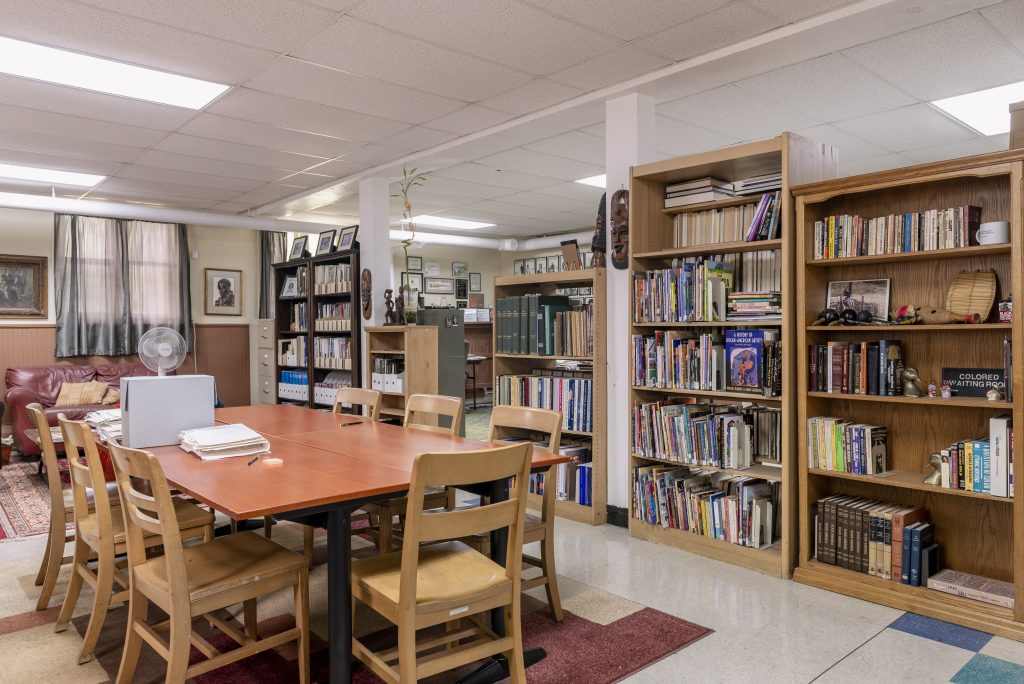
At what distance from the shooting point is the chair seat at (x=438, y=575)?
6.69 ft

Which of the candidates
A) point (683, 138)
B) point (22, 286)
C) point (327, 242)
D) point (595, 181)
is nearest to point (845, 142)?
point (683, 138)

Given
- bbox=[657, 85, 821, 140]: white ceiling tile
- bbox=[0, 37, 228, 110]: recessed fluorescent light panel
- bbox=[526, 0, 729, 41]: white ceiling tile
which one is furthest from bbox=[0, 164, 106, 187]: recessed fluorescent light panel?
bbox=[657, 85, 821, 140]: white ceiling tile

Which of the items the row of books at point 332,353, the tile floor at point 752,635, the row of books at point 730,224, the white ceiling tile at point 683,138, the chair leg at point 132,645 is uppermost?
the white ceiling tile at point 683,138

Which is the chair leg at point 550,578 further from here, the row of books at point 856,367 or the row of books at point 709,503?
the row of books at point 856,367

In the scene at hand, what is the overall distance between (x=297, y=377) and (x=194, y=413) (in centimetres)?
473

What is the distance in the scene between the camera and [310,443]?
9.73 ft

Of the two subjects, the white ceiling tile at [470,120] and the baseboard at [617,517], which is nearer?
the baseboard at [617,517]

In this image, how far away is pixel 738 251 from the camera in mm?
3754

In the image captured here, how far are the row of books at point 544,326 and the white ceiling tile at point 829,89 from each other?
1.81m

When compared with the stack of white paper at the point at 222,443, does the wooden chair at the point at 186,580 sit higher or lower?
lower

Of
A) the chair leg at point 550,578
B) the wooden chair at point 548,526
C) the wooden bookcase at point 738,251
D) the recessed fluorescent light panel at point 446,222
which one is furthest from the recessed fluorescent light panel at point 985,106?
the recessed fluorescent light panel at point 446,222

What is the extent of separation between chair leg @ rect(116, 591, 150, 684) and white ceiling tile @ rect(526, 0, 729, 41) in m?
2.93

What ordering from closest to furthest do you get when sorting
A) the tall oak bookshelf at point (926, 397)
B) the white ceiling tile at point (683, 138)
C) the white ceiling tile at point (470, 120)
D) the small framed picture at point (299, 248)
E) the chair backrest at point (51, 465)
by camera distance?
the tall oak bookshelf at point (926, 397)
the chair backrest at point (51, 465)
the white ceiling tile at point (470, 120)
the white ceiling tile at point (683, 138)
the small framed picture at point (299, 248)

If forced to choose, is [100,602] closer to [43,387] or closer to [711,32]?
[711,32]
